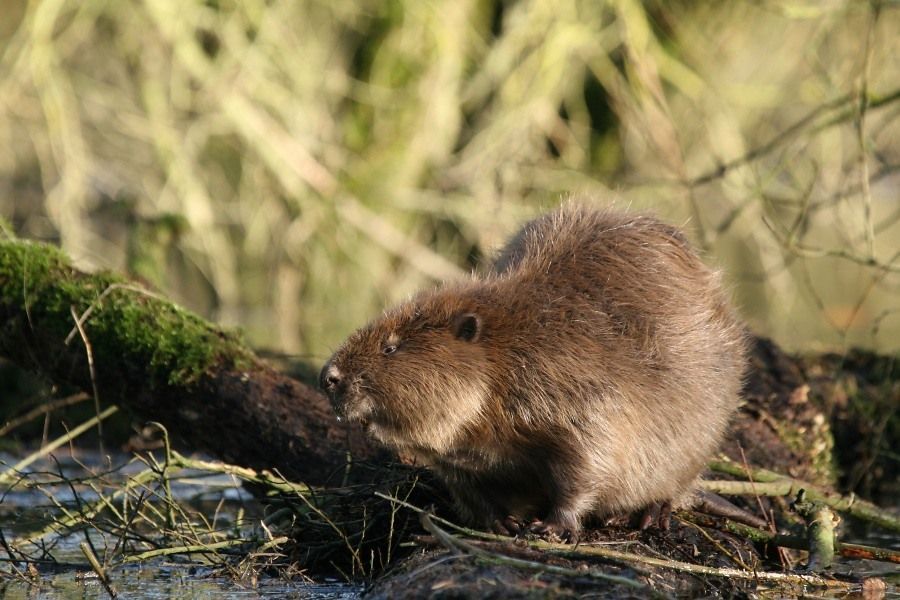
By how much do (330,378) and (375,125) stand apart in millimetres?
10087

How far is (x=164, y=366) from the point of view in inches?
249

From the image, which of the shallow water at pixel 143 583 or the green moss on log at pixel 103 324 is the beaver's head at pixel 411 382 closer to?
the shallow water at pixel 143 583

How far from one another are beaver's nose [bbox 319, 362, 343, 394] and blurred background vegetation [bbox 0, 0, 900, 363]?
626cm

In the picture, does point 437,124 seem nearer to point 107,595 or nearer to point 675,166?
point 675,166

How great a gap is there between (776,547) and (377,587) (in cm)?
174

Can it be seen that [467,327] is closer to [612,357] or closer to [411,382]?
[411,382]

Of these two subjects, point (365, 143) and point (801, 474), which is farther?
point (365, 143)

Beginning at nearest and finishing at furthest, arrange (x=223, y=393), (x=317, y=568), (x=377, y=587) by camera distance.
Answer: (x=377, y=587) → (x=317, y=568) → (x=223, y=393)

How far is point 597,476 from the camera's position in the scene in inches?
200

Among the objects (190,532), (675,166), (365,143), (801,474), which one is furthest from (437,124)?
(190,532)

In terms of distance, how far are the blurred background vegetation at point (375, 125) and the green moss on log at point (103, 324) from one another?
14.0 ft

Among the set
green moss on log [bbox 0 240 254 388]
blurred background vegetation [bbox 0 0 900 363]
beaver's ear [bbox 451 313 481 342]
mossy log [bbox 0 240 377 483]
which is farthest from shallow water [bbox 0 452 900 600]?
blurred background vegetation [bbox 0 0 900 363]

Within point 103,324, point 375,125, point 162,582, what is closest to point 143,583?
point 162,582

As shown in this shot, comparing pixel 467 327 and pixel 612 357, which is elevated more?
pixel 467 327
